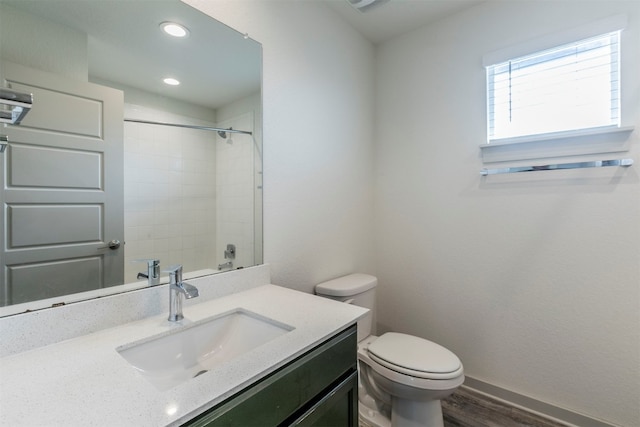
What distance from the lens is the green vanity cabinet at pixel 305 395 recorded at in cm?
62

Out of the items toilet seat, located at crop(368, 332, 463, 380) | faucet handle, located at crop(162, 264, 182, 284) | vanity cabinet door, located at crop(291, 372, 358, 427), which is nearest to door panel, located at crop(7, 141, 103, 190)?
faucet handle, located at crop(162, 264, 182, 284)

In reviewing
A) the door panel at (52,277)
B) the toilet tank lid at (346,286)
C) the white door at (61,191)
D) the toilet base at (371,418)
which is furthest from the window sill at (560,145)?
the door panel at (52,277)

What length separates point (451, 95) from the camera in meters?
1.85

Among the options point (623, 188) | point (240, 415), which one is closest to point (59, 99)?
point (240, 415)

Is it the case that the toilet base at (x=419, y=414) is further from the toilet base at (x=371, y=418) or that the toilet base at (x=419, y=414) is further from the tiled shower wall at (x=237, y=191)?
the tiled shower wall at (x=237, y=191)

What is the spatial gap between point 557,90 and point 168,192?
2.01 meters

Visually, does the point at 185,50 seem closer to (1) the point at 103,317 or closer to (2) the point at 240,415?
(1) the point at 103,317

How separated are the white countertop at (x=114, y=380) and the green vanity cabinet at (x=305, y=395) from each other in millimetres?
27

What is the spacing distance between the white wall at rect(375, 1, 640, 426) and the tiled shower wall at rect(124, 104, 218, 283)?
1.37m

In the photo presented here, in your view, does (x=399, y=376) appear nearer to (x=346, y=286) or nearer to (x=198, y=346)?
(x=346, y=286)

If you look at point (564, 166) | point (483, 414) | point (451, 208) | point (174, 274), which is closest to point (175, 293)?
point (174, 274)

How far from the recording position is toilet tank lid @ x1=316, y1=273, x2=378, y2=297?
1.60 m

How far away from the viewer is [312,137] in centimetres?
166

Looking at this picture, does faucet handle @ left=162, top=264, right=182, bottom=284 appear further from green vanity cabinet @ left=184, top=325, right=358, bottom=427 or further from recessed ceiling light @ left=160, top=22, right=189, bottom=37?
recessed ceiling light @ left=160, top=22, right=189, bottom=37
